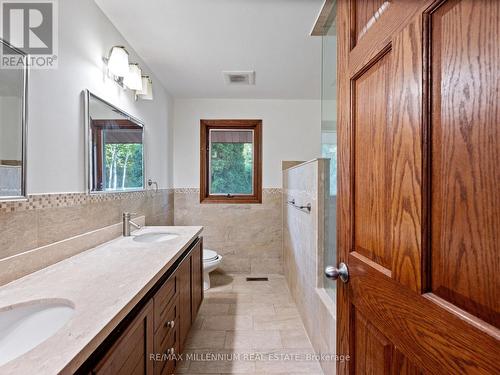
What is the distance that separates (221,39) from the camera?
6.50ft

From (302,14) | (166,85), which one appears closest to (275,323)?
(302,14)

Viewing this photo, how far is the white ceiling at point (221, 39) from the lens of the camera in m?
1.64

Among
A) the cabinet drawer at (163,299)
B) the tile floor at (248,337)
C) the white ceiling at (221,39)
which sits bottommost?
the tile floor at (248,337)

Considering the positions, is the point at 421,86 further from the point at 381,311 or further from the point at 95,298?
the point at 95,298

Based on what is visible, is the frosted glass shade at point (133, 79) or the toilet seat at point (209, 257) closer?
the frosted glass shade at point (133, 79)

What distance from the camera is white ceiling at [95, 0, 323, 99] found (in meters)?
1.64

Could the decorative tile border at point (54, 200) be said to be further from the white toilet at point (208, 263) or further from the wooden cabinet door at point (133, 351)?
the white toilet at point (208, 263)

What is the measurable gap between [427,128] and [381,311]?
464 millimetres

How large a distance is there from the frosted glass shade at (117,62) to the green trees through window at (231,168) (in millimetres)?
1734

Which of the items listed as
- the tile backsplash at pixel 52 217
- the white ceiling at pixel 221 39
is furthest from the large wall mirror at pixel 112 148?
the white ceiling at pixel 221 39

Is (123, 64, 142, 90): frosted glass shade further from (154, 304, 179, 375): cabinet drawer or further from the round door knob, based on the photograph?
the round door knob

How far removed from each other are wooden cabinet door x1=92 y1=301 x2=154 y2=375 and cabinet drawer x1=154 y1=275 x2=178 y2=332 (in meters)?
0.07

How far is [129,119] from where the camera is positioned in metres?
2.07

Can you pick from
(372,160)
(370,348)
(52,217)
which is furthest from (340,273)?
(52,217)
